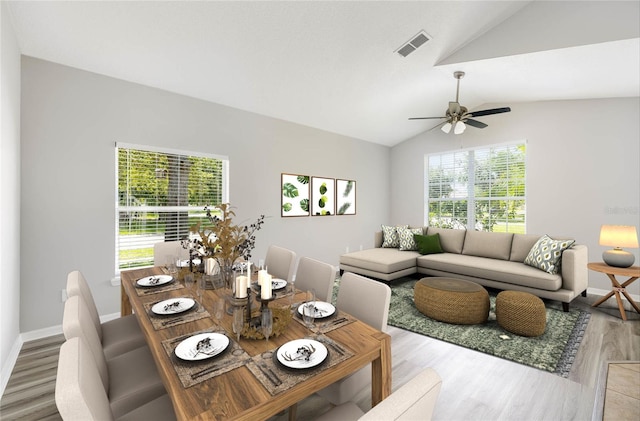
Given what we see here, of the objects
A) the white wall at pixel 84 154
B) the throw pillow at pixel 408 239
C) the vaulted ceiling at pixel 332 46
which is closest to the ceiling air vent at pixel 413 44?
the vaulted ceiling at pixel 332 46

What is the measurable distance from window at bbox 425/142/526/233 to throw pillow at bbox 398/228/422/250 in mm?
1331

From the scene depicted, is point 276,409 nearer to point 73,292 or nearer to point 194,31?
point 73,292

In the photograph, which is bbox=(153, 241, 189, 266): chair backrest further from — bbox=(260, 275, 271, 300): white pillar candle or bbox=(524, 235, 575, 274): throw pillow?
bbox=(524, 235, 575, 274): throw pillow

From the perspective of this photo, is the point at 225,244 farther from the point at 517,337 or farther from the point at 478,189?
the point at 478,189

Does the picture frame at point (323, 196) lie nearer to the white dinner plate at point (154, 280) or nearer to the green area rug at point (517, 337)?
the green area rug at point (517, 337)

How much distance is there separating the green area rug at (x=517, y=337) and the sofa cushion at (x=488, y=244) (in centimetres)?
112

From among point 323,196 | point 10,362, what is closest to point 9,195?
point 10,362

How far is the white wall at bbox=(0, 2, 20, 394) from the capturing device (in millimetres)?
2098

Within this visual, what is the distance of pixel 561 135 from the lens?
4664 millimetres

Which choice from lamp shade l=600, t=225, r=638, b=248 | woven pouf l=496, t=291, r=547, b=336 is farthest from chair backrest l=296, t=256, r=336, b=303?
lamp shade l=600, t=225, r=638, b=248

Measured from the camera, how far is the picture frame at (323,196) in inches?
208

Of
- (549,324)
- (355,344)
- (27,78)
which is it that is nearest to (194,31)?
(27,78)

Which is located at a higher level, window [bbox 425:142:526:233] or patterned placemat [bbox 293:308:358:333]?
window [bbox 425:142:526:233]

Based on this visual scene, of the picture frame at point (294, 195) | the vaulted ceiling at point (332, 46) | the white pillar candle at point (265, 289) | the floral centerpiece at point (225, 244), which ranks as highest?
the vaulted ceiling at point (332, 46)
